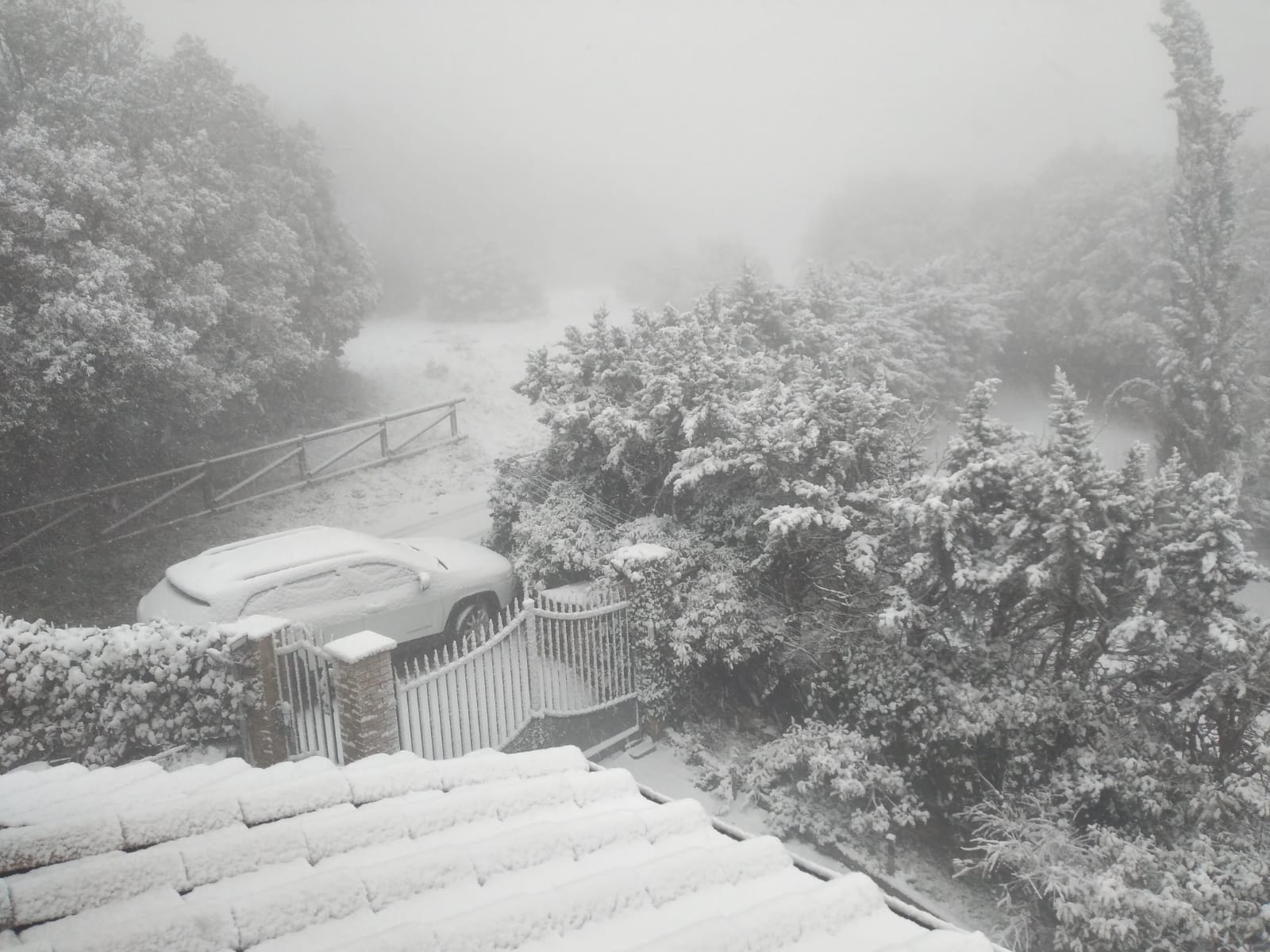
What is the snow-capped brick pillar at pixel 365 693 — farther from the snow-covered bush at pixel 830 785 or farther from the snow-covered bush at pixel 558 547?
the snow-covered bush at pixel 830 785

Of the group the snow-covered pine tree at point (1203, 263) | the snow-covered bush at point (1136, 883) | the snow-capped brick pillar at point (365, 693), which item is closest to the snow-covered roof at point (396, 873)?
the snow-capped brick pillar at point (365, 693)

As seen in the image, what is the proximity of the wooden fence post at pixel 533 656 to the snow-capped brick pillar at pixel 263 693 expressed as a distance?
195 centimetres

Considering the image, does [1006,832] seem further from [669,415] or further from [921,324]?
[921,324]

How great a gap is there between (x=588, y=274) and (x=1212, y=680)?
2859cm

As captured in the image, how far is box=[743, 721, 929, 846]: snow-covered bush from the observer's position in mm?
6191

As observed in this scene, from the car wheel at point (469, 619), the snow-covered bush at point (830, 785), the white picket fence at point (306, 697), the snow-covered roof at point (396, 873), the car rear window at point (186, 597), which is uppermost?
the snow-covered roof at point (396, 873)

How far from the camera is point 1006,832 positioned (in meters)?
5.75

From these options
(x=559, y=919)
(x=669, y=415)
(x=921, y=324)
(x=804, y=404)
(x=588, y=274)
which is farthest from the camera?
(x=588, y=274)

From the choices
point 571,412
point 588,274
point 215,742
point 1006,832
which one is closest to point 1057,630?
point 1006,832

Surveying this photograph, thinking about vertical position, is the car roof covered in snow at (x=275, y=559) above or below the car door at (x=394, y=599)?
above

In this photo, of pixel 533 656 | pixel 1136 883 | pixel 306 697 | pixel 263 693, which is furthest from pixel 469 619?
pixel 1136 883

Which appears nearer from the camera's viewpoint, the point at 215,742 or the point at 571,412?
the point at 215,742

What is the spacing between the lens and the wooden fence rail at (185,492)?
34.0ft

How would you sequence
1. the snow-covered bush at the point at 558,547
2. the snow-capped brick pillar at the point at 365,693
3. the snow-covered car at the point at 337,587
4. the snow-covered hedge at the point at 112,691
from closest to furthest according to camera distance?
the snow-covered hedge at the point at 112,691 < the snow-capped brick pillar at the point at 365,693 < the snow-covered car at the point at 337,587 < the snow-covered bush at the point at 558,547
